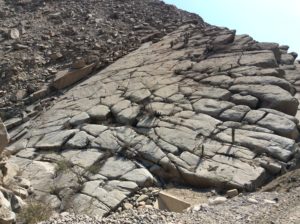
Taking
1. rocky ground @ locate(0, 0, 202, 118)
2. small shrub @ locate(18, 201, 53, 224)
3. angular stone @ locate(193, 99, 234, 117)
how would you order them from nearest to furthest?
1. small shrub @ locate(18, 201, 53, 224)
2. angular stone @ locate(193, 99, 234, 117)
3. rocky ground @ locate(0, 0, 202, 118)

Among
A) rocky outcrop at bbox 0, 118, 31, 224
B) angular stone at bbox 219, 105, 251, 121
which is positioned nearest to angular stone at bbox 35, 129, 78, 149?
rocky outcrop at bbox 0, 118, 31, 224

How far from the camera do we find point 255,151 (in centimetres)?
905

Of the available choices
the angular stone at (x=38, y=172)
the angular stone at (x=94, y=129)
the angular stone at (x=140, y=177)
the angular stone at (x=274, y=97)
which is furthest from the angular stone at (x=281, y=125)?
the angular stone at (x=38, y=172)

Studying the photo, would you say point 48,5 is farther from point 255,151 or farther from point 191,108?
point 255,151

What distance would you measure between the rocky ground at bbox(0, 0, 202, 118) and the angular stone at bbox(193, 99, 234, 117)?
4552 mm

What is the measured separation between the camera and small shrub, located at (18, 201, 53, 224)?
710 centimetres

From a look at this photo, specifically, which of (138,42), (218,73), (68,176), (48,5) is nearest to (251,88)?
(218,73)

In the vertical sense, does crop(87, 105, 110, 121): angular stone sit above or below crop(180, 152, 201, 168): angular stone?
below

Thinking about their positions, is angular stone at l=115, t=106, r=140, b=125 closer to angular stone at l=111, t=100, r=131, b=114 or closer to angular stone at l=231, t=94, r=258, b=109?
angular stone at l=111, t=100, r=131, b=114

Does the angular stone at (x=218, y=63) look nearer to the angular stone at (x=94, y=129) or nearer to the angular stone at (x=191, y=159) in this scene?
the angular stone at (x=94, y=129)

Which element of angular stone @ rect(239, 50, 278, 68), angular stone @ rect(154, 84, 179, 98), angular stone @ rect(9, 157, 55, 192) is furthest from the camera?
angular stone @ rect(239, 50, 278, 68)

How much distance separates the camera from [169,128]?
33.2 feet

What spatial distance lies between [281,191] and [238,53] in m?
6.02

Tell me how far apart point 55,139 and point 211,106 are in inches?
132
